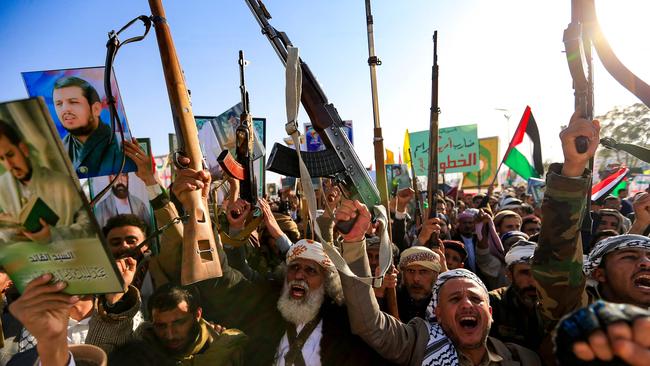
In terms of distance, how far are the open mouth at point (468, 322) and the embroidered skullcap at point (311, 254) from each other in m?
0.82

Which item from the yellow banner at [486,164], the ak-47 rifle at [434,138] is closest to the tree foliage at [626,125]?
the yellow banner at [486,164]

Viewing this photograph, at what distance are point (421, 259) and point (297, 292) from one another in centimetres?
100

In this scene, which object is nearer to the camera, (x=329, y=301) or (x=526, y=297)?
(x=329, y=301)

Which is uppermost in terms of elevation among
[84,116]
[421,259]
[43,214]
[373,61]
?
[373,61]

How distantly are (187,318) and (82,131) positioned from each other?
1.08 m

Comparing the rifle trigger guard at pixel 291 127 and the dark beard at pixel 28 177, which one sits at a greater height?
the rifle trigger guard at pixel 291 127

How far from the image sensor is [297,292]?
262 cm

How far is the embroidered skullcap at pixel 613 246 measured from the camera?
2188mm

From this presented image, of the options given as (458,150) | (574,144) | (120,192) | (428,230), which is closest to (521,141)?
(458,150)

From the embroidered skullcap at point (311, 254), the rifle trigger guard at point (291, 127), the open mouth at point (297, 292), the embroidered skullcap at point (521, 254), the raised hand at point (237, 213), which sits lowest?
the open mouth at point (297, 292)

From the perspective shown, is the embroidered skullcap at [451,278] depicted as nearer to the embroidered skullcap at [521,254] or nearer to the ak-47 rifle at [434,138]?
the embroidered skullcap at [521,254]

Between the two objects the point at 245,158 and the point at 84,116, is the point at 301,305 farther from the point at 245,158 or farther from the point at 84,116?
the point at 84,116

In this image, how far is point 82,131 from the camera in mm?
2199

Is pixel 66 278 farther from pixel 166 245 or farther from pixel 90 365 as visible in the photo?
pixel 166 245
